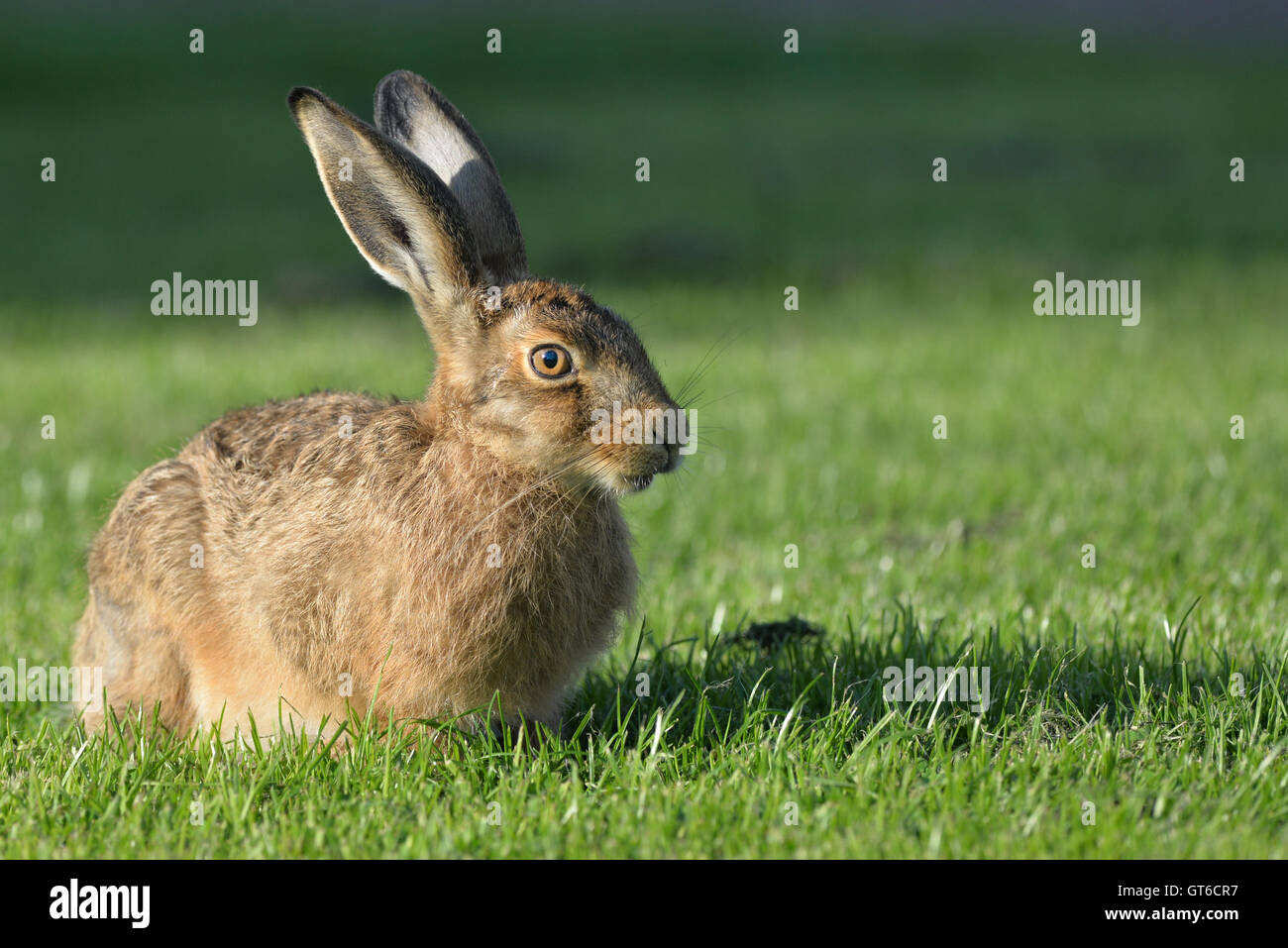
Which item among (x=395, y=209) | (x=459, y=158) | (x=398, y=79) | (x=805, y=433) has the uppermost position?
(x=398, y=79)

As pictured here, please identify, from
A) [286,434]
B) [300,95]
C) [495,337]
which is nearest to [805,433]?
[286,434]

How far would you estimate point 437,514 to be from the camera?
173 inches

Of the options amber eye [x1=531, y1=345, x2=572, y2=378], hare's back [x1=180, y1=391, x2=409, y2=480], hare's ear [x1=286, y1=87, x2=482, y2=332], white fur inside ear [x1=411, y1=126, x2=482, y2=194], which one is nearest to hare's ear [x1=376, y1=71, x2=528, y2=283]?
white fur inside ear [x1=411, y1=126, x2=482, y2=194]

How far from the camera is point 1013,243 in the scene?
1415 centimetres

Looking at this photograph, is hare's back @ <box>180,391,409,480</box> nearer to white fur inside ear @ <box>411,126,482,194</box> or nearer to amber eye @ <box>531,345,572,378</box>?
amber eye @ <box>531,345,572,378</box>

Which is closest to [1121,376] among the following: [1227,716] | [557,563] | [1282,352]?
[1282,352]

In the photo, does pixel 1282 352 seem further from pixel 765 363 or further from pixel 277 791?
pixel 277 791

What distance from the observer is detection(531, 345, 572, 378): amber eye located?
14.1 ft

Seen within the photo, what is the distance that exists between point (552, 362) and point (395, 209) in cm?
72

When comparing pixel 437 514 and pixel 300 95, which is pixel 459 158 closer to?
pixel 300 95

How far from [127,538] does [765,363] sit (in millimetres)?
6604

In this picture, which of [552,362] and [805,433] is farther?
[805,433]

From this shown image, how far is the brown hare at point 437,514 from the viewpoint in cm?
430

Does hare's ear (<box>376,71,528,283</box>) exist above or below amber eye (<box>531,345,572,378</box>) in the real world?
above
